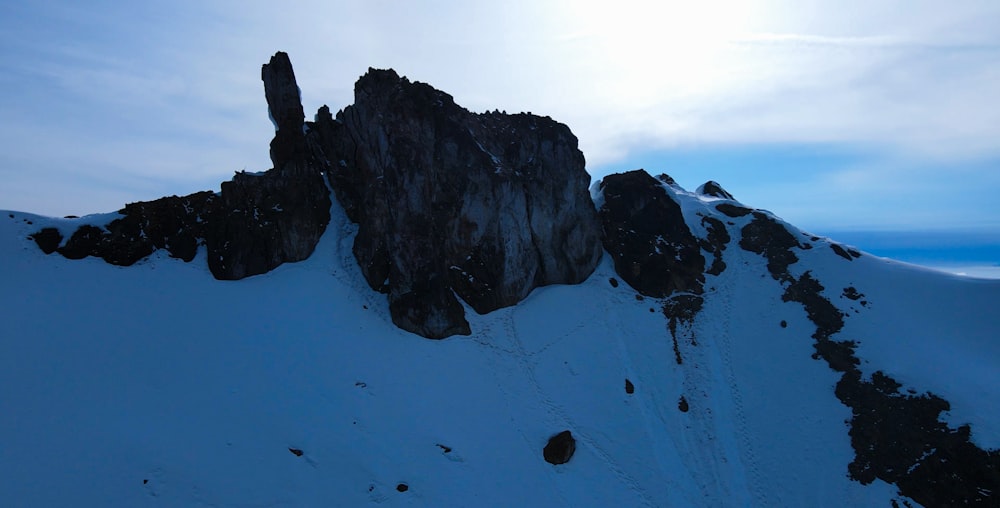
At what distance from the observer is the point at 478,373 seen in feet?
97.9

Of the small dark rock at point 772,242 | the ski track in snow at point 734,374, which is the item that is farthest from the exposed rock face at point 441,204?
the small dark rock at point 772,242

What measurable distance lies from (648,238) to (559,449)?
72.1 ft

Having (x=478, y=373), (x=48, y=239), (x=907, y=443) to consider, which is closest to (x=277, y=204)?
(x=48, y=239)

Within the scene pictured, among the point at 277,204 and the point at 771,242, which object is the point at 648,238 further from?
the point at 277,204

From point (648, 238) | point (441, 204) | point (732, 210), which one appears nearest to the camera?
point (441, 204)

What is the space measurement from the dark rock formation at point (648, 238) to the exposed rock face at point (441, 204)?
14.6ft

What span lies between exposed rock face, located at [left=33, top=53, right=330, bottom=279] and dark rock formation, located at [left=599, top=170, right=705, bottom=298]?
24.3 meters

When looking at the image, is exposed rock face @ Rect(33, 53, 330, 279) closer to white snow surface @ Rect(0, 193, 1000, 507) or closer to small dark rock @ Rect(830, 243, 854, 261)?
white snow surface @ Rect(0, 193, 1000, 507)

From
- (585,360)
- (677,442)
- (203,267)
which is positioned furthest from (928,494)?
(203,267)

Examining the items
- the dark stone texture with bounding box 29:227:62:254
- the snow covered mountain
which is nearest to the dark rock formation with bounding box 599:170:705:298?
the snow covered mountain

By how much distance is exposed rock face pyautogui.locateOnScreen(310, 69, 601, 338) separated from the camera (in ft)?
109

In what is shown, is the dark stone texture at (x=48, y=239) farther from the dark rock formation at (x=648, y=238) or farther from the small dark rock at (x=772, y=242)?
the small dark rock at (x=772, y=242)

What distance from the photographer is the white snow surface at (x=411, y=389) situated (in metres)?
21.2

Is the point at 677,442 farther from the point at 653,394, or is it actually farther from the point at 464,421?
the point at 464,421
